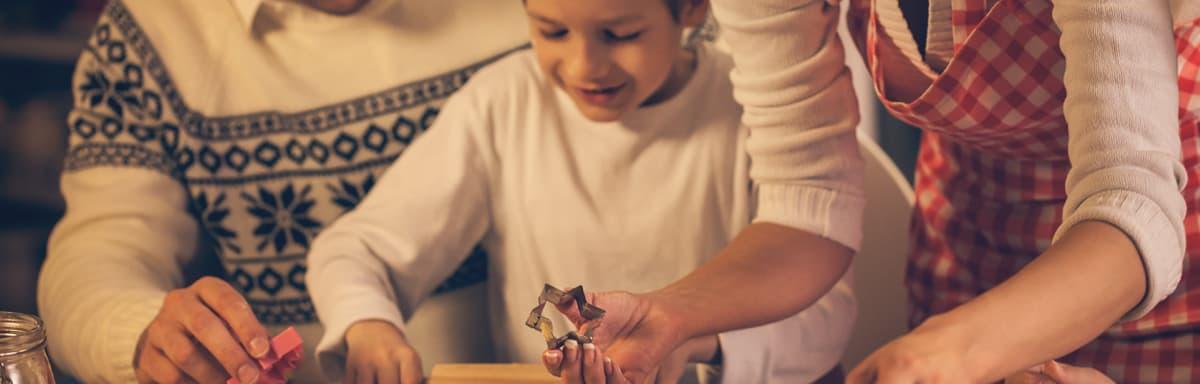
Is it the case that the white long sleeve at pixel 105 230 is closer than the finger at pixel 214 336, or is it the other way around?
the finger at pixel 214 336

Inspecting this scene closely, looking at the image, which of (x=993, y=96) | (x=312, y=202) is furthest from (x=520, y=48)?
(x=993, y=96)

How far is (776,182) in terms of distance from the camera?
0.79 m

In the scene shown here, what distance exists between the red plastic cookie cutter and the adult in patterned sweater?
0.52ft

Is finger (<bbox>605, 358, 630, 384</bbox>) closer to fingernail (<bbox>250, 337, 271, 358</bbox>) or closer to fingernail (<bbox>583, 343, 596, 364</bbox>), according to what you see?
fingernail (<bbox>583, 343, 596, 364</bbox>)

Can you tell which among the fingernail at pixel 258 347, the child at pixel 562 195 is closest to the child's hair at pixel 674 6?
the child at pixel 562 195

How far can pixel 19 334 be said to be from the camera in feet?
2.17

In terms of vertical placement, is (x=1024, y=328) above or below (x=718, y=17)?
below

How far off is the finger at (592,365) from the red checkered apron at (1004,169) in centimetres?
26

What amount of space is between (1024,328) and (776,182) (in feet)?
0.72

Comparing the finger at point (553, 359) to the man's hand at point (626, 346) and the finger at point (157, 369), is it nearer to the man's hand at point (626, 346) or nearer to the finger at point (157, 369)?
the man's hand at point (626, 346)

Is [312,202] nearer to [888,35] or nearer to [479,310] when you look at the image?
[479,310]

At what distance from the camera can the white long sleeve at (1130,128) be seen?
0.59m

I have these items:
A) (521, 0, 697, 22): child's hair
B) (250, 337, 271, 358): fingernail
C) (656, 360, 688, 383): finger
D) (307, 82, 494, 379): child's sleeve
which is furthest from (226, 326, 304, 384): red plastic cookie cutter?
(521, 0, 697, 22): child's hair

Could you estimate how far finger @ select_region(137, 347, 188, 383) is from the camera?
0.75 meters
